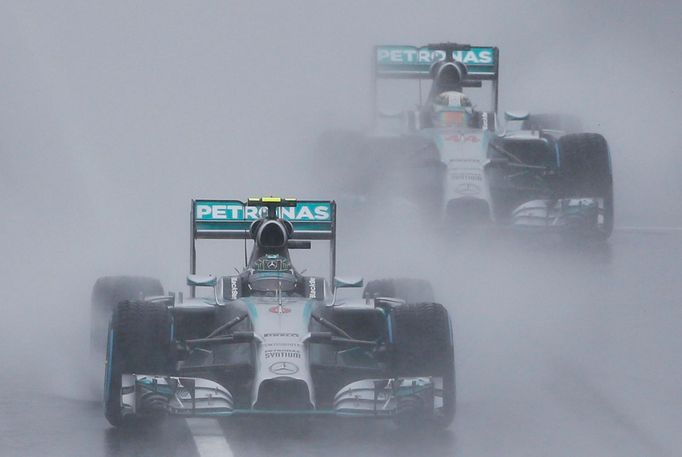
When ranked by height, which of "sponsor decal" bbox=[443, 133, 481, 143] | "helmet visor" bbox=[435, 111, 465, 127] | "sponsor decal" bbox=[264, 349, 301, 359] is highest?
"helmet visor" bbox=[435, 111, 465, 127]

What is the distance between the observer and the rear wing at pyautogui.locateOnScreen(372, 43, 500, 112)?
2561cm

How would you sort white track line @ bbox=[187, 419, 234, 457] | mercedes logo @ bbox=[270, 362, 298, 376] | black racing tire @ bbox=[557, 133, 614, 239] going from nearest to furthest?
white track line @ bbox=[187, 419, 234, 457] → mercedes logo @ bbox=[270, 362, 298, 376] → black racing tire @ bbox=[557, 133, 614, 239]

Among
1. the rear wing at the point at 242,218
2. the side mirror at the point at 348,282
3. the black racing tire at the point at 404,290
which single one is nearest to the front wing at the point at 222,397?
the side mirror at the point at 348,282

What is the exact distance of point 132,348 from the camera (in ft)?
41.2

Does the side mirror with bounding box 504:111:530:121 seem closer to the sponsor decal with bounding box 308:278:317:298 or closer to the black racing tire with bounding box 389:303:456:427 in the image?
the sponsor decal with bounding box 308:278:317:298

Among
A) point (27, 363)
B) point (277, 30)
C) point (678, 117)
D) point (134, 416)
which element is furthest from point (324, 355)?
point (277, 30)

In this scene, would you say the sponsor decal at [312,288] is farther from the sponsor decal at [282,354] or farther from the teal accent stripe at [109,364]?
the teal accent stripe at [109,364]

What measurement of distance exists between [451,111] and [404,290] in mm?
9035

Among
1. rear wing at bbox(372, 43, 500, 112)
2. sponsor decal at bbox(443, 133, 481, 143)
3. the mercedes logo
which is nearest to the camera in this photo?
the mercedes logo

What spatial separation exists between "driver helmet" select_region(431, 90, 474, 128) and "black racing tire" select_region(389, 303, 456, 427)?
1123 cm

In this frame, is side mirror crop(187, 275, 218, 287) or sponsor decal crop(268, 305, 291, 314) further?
side mirror crop(187, 275, 218, 287)

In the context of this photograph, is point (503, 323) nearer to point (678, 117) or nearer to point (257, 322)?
point (257, 322)

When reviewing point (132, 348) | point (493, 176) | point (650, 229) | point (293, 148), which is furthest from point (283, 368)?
point (293, 148)

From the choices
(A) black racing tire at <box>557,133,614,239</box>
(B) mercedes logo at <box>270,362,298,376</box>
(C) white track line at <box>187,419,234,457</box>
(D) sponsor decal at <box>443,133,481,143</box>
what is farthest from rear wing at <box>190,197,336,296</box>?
(A) black racing tire at <box>557,133,614,239</box>
